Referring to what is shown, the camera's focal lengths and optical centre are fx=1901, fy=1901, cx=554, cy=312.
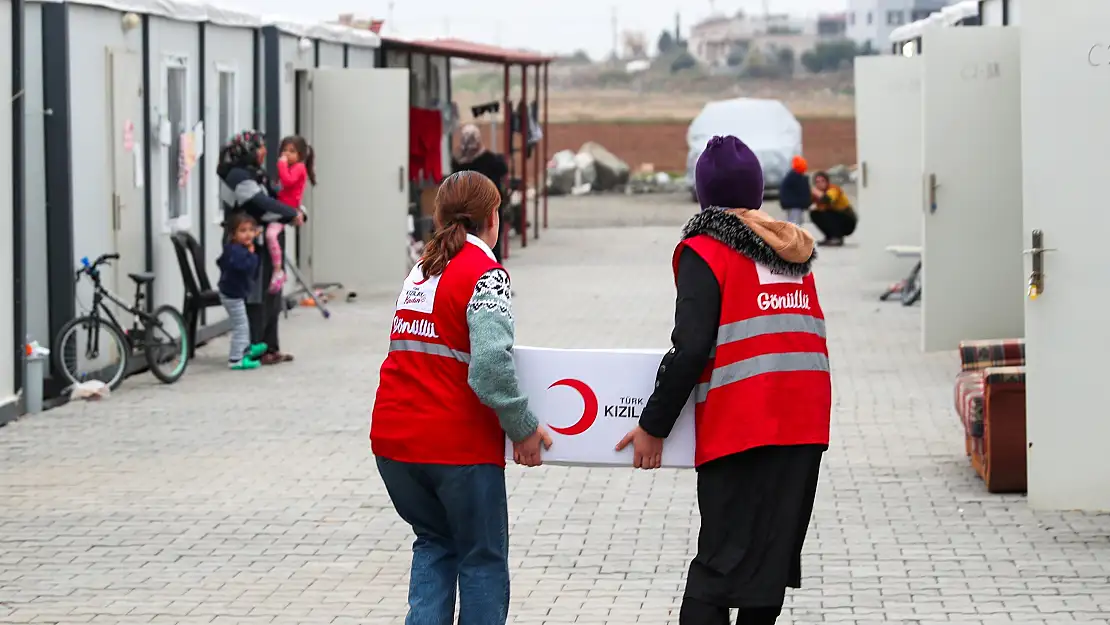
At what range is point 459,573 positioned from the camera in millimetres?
5086

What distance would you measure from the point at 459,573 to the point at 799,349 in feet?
3.58

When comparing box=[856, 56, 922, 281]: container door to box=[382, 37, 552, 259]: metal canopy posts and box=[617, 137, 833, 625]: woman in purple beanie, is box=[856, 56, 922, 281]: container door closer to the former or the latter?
box=[382, 37, 552, 259]: metal canopy posts

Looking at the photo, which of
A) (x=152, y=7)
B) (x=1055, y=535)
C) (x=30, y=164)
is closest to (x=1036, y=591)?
(x=1055, y=535)

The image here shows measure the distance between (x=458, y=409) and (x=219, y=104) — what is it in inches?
425

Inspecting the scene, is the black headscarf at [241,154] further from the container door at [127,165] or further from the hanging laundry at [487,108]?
the hanging laundry at [487,108]

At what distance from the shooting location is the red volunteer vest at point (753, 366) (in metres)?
4.80

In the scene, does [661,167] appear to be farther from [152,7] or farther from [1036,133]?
[1036,133]

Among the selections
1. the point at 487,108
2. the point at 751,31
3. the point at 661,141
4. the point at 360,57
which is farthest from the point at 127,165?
the point at 751,31

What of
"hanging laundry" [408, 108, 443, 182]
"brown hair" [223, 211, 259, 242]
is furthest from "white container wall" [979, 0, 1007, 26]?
"hanging laundry" [408, 108, 443, 182]

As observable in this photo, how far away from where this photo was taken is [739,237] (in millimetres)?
4832

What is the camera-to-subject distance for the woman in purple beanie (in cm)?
480

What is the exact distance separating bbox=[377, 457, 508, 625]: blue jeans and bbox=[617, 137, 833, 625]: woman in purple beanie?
395 millimetres

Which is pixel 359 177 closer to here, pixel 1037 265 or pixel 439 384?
pixel 1037 265

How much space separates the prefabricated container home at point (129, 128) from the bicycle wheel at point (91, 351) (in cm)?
17
